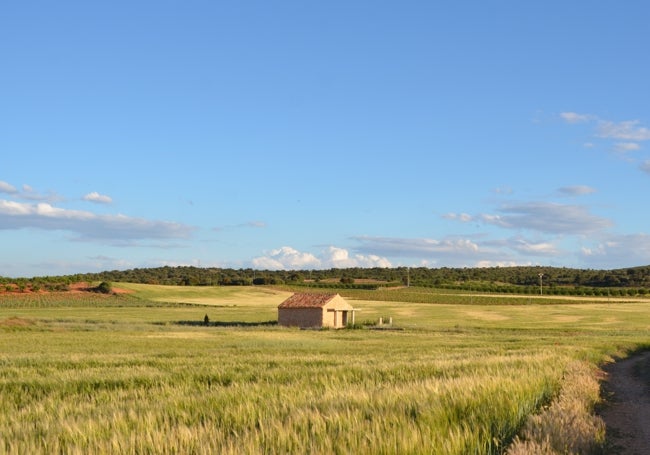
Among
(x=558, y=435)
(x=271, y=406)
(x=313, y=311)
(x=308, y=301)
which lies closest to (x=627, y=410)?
(x=558, y=435)

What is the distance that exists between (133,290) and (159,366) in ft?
338

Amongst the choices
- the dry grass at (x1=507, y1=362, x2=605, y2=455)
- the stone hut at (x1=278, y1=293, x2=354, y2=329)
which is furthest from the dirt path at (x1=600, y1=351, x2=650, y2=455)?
the stone hut at (x1=278, y1=293, x2=354, y2=329)

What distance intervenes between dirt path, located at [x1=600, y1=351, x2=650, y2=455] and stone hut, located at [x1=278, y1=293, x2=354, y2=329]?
1751 inches

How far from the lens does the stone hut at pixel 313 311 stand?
6862cm

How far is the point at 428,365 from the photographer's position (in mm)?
17750

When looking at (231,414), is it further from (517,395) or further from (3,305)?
(3,305)

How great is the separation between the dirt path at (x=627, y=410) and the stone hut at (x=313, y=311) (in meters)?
44.5

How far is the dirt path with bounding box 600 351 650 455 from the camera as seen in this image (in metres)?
10.0

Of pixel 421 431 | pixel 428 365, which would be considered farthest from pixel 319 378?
pixel 421 431

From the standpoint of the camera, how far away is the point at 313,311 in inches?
2717

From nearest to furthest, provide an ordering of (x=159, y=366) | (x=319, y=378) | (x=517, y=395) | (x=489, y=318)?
(x=517, y=395), (x=319, y=378), (x=159, y=366), (x=489, y=318)

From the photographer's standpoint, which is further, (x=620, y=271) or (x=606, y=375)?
(x=620, y=271)

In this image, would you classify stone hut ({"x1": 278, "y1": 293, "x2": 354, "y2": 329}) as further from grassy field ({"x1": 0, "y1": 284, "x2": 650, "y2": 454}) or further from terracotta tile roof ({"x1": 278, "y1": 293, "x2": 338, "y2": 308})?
grassy field ({"x1": 0, "y1": 284, "x2": 650, "y2": 454})

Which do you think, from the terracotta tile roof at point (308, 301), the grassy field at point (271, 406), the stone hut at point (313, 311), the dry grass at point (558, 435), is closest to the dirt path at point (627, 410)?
the dry grass at point (558, 435)
